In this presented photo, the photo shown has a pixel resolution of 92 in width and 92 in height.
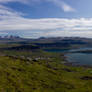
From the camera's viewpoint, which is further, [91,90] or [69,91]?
[91,90]

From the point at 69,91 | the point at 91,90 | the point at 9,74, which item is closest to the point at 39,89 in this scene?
the point at 69,91

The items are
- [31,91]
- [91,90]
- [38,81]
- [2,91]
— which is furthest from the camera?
[38,81]

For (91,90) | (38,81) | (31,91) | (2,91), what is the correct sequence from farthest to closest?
(38,81), (91,90), (31,91), (2,91)

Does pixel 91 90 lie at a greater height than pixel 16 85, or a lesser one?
lesser

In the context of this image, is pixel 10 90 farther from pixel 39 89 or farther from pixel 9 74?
pixel 9 74

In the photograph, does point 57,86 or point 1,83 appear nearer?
point 1,83

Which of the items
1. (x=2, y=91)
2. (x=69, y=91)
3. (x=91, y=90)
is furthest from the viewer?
(x=91, y=90)

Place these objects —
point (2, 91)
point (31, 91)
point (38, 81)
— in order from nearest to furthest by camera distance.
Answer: point (2, 91), point (31, 91), point (38, 81)

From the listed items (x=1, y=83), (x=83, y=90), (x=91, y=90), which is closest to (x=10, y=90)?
(x=1, y=83)

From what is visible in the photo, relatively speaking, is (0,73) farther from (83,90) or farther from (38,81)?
(83,90)
